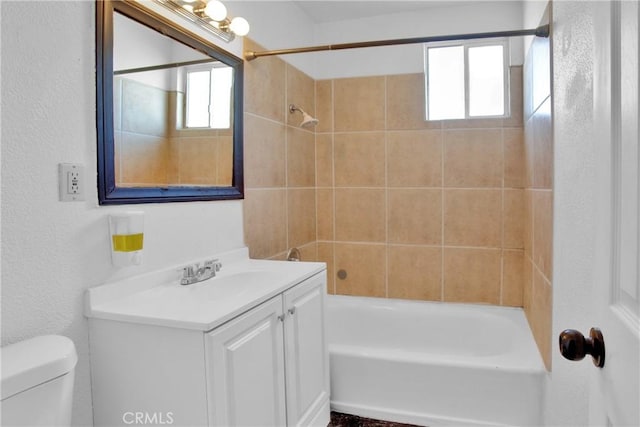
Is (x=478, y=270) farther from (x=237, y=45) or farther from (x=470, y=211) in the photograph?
(x=237, y=45)

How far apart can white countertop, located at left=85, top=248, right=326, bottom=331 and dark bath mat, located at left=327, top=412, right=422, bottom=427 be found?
2.82ft

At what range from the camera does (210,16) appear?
1.77 meters

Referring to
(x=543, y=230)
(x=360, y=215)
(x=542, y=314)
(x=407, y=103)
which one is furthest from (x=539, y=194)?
(x=360, y=215)

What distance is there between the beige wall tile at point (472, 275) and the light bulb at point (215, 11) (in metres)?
2.09

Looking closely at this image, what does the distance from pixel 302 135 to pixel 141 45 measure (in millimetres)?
1504

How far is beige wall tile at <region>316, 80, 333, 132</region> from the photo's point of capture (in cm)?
312

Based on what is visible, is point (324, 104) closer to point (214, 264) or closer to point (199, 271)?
point (214, 264)

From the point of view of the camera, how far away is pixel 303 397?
1750 millimetres

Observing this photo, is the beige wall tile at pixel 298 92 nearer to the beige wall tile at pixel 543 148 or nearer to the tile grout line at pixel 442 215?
the tile grout line at pixel 442 215

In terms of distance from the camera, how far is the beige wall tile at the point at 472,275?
111 inches

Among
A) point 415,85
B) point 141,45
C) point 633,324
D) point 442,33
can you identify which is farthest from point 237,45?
point 633,324

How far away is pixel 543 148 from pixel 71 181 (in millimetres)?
1951

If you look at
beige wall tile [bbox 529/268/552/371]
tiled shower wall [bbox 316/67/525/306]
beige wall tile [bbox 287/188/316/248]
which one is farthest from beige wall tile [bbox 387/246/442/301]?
beige wall tile [bbox 529/268/552/371]

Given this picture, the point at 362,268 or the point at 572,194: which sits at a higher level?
the point at 572,194
